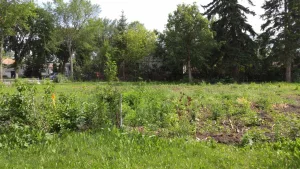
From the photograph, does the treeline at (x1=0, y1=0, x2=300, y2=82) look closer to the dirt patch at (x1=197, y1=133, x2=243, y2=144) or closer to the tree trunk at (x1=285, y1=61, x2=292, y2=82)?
the tree trunk at (x1=285, y1=61, x2=292, y2=82)

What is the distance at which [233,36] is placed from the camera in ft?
83.9

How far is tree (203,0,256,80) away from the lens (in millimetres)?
24938

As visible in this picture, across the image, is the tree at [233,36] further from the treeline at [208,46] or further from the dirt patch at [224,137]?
the dirt patch at [224,137]

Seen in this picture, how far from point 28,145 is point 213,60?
23859 mm

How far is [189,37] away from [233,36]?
15.0 ft

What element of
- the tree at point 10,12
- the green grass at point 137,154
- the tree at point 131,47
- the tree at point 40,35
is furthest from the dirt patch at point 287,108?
the tree at point 40,35

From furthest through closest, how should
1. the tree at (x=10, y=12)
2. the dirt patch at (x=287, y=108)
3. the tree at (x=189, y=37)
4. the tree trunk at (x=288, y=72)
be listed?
the tree at (x=10, y=12)
the tree trunk at (x=288, y=72)
the tree at (x=189, y=37)
the dirt patch at (x=287, y=108)

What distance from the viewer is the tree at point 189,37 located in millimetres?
24181

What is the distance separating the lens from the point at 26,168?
3666 mm

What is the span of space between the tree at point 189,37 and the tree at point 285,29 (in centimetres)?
632

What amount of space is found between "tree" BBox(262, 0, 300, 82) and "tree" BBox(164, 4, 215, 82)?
6320 millimetres

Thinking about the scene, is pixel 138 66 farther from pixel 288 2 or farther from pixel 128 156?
pixel 128 156

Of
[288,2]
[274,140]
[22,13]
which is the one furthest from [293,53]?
[22,13]

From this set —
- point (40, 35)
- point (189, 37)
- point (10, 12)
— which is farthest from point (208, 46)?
point (40, 35)
